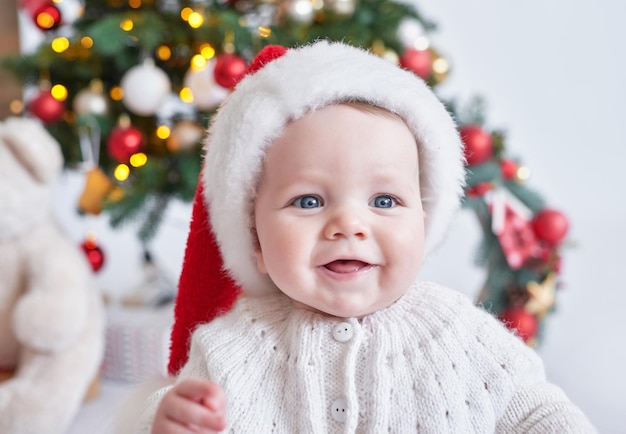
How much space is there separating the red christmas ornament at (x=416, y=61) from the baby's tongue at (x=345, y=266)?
2.95ft

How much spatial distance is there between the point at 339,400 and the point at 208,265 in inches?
12.0

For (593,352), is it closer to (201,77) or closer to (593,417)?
(593,417)

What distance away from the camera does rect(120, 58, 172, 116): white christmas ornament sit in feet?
5.43

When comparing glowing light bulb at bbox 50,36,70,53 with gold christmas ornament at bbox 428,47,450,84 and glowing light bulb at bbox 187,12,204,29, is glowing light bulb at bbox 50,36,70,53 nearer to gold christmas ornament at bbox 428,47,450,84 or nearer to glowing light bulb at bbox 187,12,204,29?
glowing light bulb at bbox 187,12,204,29

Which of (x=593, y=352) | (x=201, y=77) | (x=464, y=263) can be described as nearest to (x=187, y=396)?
(x=201, y=77)

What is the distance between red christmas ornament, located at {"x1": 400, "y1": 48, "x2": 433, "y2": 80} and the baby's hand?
1.08 m

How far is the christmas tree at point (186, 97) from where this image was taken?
166cm

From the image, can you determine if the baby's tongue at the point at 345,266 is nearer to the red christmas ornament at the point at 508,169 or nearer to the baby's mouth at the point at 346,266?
the baby's mouth at the point at 346,266

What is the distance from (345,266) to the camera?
2.63 feet

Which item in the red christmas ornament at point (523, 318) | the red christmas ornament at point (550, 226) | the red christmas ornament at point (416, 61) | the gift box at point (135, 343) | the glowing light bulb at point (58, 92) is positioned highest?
the red christmas ornament at point (416, 61)

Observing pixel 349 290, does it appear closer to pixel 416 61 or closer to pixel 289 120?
pixel 289 120

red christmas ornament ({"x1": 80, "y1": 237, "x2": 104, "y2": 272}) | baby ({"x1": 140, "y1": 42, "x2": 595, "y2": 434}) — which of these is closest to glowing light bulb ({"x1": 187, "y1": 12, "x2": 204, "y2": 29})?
red christmas ornament ({"x1": 80, "y1": 237, "x2": 104, "y2": 272})

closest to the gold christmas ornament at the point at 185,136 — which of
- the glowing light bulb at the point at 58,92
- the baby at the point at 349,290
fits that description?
the glowing light bulb at the point at 58,92

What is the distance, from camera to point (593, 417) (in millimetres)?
1767
